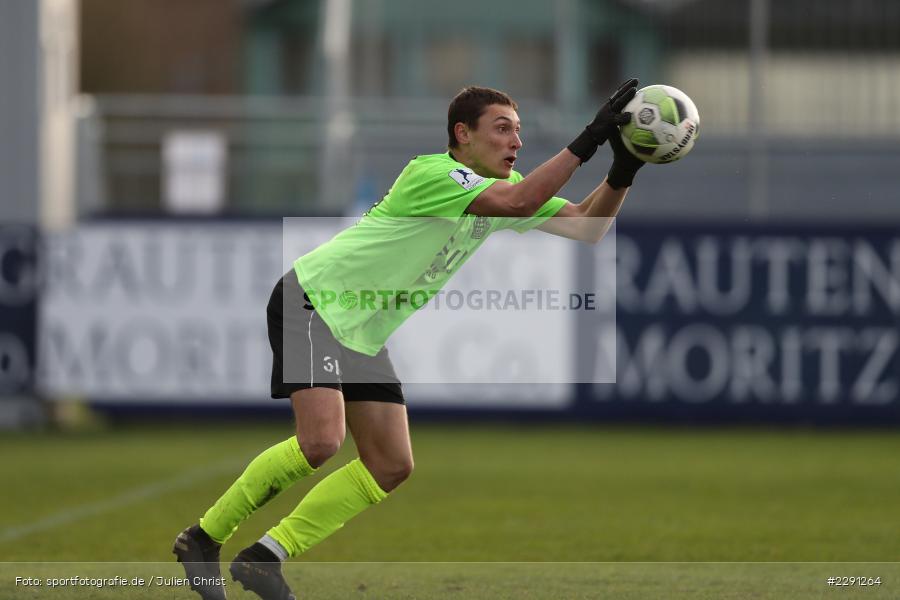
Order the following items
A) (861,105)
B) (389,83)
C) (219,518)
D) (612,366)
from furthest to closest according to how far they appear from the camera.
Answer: (389,83) → (861,105) → (612,366) → (219,518)

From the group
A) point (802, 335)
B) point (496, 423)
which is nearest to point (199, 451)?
point (496, 423)

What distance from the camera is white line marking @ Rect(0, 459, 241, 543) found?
861 cm

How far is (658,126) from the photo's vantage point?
5.96 metres

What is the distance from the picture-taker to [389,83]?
18656 millimetres

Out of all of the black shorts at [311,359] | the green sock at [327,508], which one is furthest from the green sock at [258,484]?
the black shorts at [311,359]

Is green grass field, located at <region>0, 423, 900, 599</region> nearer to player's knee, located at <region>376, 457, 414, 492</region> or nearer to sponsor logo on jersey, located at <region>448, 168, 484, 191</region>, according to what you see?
player's knee, located at <region>376, 457, 414, 492</region>

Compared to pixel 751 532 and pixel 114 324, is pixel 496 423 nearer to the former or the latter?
→ pixel 114 324

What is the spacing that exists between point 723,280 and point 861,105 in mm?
2802

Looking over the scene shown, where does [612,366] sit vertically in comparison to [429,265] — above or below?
below

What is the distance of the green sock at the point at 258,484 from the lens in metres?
5.96

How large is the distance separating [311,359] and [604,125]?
57.3 inches

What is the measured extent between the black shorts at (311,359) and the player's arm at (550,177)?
76 centimetres

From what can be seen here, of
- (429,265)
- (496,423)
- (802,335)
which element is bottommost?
(496,423)

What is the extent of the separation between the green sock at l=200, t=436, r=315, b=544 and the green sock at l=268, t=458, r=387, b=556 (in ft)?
0.36
